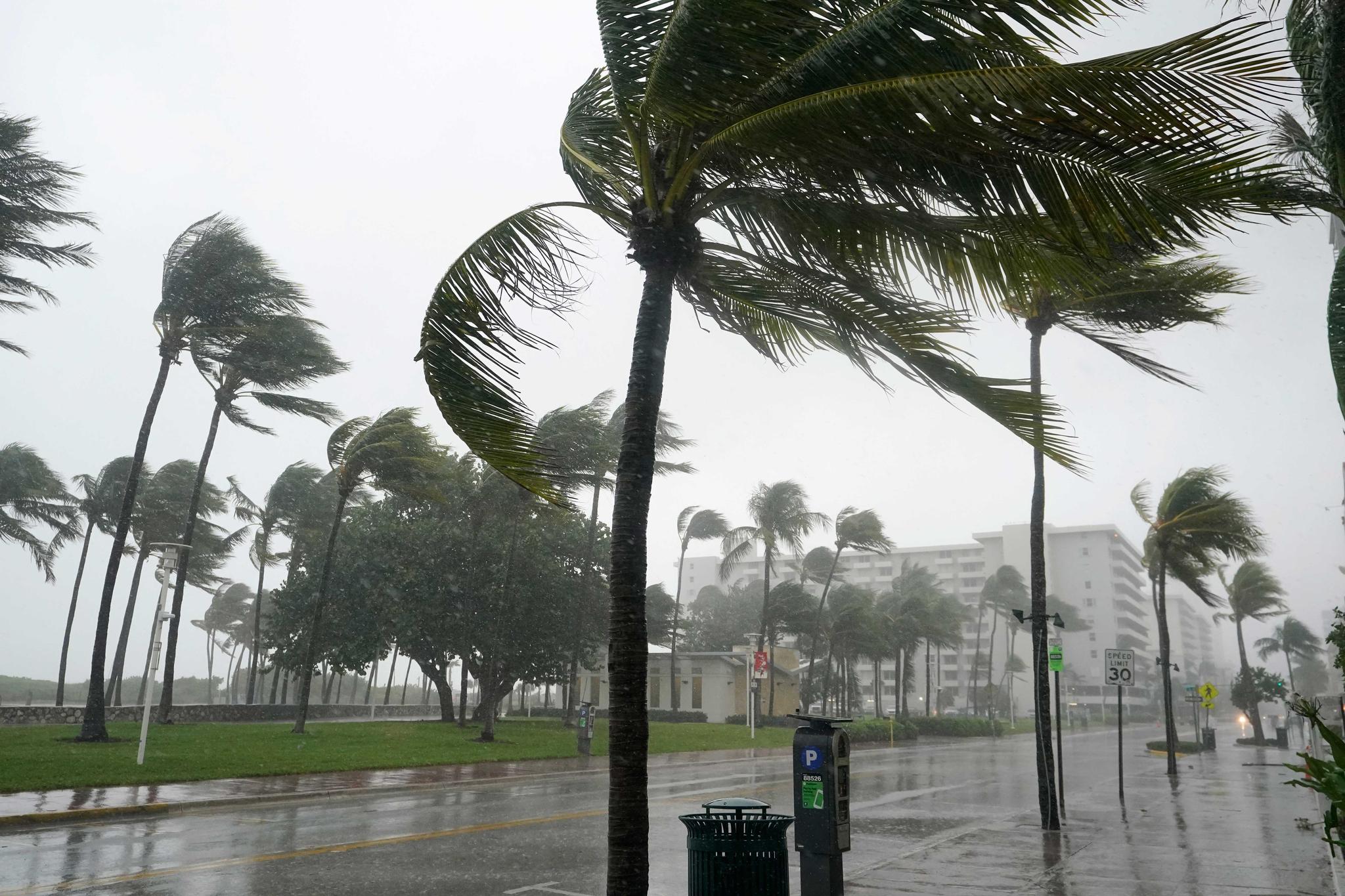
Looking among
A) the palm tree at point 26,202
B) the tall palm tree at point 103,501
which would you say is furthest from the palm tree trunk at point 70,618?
the palm tree at point 26,202

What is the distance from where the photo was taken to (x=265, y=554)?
58.3 metres

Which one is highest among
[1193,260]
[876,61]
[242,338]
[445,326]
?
[242,338]

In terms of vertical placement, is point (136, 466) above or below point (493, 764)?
above

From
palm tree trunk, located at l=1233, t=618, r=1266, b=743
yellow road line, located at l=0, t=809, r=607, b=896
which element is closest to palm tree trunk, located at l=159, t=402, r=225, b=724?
yellow road line, located at l=0, t=809, r=607, b=896

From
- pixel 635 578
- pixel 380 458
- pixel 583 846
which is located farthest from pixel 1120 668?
pixel 380 458

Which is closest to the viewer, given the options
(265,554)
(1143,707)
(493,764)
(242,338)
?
(493,764)

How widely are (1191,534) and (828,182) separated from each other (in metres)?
23.9

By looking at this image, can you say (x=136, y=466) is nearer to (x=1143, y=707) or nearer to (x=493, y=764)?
(x=493, y=764)

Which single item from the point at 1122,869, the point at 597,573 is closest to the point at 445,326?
the point at 1122,869

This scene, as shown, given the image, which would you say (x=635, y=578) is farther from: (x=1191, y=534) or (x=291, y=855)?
(x=1191, y=534)

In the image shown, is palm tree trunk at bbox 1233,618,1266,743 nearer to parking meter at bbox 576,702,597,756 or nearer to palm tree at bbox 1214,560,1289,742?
palm tree at bbox 1214,560,1289,742

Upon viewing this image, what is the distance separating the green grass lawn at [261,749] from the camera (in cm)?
1727

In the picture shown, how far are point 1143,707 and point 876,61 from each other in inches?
6417

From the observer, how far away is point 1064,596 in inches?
5536
